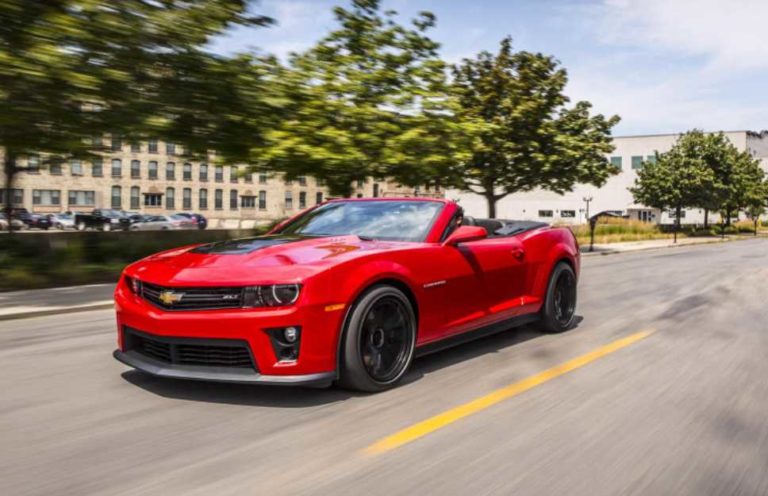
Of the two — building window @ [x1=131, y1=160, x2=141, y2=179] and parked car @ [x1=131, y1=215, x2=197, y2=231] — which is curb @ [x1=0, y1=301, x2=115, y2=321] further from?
building window @ [x1=131, y1=160, x2=141, y2=179]

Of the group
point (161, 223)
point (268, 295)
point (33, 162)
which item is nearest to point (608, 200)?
point (161, 223)

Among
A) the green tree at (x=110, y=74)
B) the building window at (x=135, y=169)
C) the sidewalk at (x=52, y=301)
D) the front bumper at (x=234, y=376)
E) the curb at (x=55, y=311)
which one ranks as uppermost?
the building window at (x=135, y=169)

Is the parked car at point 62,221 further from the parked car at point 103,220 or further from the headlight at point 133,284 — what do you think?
the headlight at point 133,284

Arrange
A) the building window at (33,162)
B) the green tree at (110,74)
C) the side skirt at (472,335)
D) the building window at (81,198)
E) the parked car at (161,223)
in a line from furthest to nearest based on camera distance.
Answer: the building window at (81,198) < the parked car at (161,223) < the building window at (33,162) < the green tree at (110,74) < the side skirt at (472,335)

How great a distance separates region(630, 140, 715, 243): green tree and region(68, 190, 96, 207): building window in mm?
52366

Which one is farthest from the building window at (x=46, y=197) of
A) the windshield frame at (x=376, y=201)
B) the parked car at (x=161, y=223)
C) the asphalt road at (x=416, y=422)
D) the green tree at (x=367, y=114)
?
the windshield frame at (x=376, y=201)

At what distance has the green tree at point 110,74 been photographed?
30.0ft

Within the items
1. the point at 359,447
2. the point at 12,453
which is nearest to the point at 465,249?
the point at 359,447

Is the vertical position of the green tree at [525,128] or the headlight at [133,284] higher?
the green tree at [525,128]

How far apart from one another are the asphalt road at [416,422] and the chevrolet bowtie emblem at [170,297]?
651 millimetres

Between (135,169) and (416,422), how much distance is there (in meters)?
74.1

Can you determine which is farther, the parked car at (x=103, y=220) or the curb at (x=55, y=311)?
the parked car at (x=103, y=220)

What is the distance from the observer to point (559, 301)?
7188 mm

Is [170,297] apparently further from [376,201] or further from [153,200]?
[153,200]
